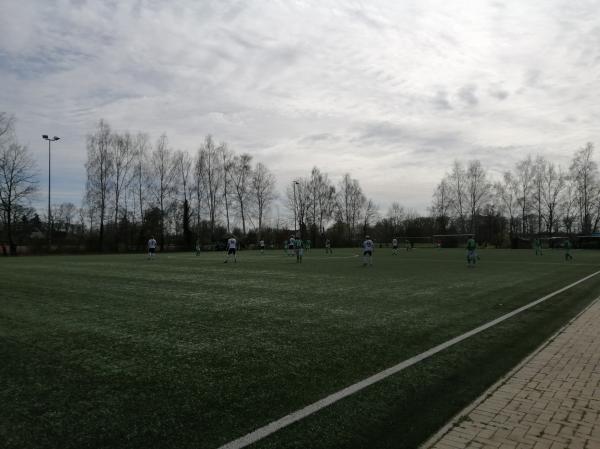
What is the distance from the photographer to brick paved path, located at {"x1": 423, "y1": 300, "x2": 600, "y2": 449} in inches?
133

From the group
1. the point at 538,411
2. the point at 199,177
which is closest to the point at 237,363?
the point at 538,411

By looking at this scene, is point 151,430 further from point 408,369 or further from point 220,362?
point 408,369

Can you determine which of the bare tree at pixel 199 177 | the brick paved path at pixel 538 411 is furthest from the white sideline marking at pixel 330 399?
the bare tree at pixel 199 177

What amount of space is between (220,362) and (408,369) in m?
2.43

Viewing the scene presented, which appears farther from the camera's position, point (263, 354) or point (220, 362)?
point (263, 354)

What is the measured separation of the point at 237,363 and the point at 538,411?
3.43 meters

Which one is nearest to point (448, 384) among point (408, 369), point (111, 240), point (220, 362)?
point (408, 369)

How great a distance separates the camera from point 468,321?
831 centimetres

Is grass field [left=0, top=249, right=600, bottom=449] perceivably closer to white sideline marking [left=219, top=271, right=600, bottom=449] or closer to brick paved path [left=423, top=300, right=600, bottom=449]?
white sideline marking [left=219, top=271, right=600, bottom=449]

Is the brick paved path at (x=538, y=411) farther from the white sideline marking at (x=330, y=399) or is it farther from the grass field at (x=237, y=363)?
the white sideline marking at (x=330, y=399)

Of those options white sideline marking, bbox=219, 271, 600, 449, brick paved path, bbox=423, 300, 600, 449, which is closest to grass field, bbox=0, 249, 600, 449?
white sideline marking, bbox=219, 271, 600, 449

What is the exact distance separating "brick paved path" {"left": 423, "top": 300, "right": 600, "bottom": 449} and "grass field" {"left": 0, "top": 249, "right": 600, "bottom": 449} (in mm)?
224

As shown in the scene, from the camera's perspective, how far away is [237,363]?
539 centimetres

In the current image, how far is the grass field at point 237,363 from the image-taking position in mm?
3516
